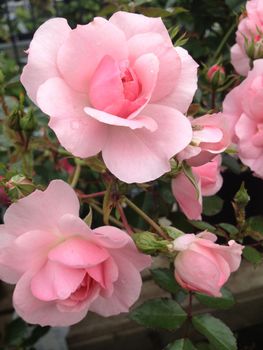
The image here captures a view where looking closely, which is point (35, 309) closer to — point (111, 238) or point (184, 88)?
point (111, 238)

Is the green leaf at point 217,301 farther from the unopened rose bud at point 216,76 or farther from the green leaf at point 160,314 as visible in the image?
the unopened rose bud at point 216,76

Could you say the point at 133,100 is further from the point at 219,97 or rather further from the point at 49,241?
the point at 219,97

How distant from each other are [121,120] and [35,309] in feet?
0.53

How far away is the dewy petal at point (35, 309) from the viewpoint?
1.12 feet

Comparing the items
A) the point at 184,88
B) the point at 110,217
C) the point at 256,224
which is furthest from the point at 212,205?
the point at 184,88

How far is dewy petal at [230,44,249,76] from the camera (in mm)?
566

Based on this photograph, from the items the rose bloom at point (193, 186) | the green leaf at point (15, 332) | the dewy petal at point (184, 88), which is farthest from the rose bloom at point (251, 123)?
the green leaf at point (15, 332)

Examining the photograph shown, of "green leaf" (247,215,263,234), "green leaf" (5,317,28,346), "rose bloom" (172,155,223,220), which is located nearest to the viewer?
"rose bloom" (172,155,223,220)

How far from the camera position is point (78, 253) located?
0.33m

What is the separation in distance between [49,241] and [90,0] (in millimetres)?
1300

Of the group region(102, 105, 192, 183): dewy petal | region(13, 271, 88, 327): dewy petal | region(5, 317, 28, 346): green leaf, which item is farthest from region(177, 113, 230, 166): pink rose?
region(5, 317, 28, 346): green leaf

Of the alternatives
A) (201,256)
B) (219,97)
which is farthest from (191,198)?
(219,97)

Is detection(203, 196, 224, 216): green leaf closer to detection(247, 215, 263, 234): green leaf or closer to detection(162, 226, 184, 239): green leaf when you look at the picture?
detection(247, 215, 263, 234): green leaf

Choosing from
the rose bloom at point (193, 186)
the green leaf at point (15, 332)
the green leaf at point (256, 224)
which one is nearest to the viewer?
the rose bloom at point (193, 186)
